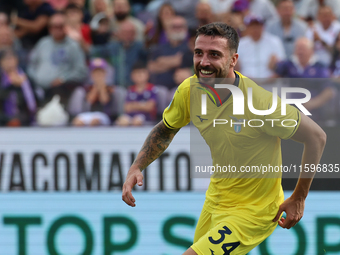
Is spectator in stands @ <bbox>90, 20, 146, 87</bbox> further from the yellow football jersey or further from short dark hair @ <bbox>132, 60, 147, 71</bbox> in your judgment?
the yellow football jersey

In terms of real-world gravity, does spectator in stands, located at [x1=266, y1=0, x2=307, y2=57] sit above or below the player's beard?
above

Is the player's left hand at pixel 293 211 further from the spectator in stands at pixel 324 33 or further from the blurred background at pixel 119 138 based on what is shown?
the spectator in stands at pixel 324 33

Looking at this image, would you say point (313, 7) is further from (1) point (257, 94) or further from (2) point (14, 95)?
(2) point (14, 95)

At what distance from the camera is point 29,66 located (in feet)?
20.7

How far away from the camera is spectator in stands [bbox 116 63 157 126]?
5.87 metres

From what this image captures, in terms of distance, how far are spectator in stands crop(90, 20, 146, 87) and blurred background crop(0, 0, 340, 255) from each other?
14mm

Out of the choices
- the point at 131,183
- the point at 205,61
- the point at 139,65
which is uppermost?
the point at 205,61

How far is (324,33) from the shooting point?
20.7 ft

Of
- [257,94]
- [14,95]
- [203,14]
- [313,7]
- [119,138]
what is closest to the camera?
[257,94]

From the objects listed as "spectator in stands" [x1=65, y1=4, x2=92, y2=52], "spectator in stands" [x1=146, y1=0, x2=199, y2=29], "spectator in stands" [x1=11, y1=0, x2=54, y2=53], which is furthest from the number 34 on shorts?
"spectator in stands" [x1=11, y1=0, x2=54, y2=53]

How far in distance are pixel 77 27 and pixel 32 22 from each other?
0.65 m

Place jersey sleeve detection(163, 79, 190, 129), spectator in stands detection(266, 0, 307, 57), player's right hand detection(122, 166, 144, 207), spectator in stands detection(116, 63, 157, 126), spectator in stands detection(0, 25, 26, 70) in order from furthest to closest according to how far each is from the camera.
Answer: spectator in stands detection(0, 25, 26, 70) < spectator in stands detection(266, 0, 307, 57) < spectator in stands detection(116, 63, 157, 126) < jersey sleeve detection(163, 79, 190, 129) < player's right hand detection(122, 166, 144, 207)

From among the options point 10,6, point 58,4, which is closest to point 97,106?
point 58,4

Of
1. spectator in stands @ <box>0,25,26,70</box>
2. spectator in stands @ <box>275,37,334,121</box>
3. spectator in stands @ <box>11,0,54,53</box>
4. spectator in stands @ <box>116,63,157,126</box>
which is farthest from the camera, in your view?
spectator in stands @ <box>11,0,54,53</box>
